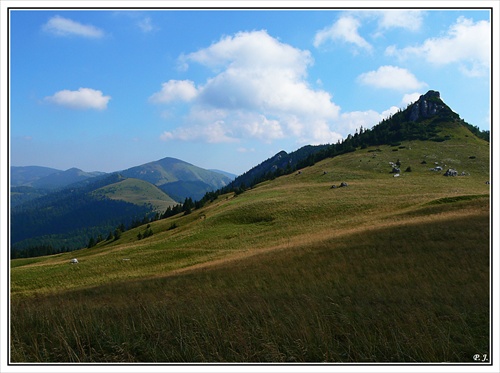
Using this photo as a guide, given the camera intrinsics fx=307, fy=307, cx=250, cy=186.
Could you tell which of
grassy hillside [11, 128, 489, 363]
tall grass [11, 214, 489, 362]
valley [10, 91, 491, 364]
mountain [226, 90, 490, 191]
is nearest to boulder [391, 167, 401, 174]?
valley [10, 91, 491, 364]

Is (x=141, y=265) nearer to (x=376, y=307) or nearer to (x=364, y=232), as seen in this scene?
(x=364, y=232)

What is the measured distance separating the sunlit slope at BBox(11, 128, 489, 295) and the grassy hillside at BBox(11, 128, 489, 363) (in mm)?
512

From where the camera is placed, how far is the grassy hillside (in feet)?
22.9

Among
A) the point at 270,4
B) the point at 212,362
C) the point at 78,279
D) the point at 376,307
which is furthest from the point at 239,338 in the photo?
the point at 78,279

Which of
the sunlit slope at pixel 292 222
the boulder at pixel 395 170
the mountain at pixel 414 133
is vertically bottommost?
the sunlit slope at pixel 292 222

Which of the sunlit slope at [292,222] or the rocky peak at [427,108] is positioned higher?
the rocky peak at [427,108]

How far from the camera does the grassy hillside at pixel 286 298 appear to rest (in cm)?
697

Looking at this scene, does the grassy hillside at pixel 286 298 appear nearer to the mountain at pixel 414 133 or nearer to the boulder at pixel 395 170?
the boulder at pixel 395 170

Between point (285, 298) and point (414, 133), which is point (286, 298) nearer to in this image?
point (285, 298)

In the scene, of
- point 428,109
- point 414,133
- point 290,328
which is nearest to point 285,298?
point 290,328

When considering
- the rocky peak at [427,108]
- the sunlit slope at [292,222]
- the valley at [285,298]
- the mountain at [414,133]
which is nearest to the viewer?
the valley at [285,298]

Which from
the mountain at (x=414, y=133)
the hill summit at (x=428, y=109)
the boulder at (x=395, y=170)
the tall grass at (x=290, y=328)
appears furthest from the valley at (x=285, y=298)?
the hill summit at (x=428, y=109)

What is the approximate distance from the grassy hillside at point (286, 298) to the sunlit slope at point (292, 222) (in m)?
0.51

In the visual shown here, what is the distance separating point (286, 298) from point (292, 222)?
4053 cm
